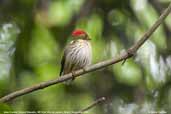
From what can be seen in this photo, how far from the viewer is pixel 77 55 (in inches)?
138

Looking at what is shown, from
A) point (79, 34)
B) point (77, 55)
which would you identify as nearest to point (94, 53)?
point (77, 55)

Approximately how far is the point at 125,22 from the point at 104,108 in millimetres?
785

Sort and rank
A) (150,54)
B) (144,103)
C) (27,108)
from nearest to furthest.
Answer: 1. (27,108)
2. (144,103)
3. (150,54)

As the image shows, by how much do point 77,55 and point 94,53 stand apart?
25.4 inches

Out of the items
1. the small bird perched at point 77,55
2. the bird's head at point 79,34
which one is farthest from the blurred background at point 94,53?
the bird's head at point 79,34

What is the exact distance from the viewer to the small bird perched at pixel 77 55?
3.34 meters

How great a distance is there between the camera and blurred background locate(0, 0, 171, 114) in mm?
3818

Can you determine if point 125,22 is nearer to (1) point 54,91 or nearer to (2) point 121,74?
(2) point 121,74

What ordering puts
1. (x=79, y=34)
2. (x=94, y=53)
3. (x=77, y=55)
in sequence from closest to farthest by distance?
1. (x=79, y=34)
2. (x=77, y=55)
3. (x=94, y=53)

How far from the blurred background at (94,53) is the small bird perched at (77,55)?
1.20 feet

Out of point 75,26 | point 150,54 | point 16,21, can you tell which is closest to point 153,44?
point 150,54

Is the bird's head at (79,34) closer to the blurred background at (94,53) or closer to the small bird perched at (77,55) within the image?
the small bird perched at (77,55)

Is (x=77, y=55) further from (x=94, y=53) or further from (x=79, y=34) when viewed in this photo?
(x=94, y=53)

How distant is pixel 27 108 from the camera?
3664 millimetres
